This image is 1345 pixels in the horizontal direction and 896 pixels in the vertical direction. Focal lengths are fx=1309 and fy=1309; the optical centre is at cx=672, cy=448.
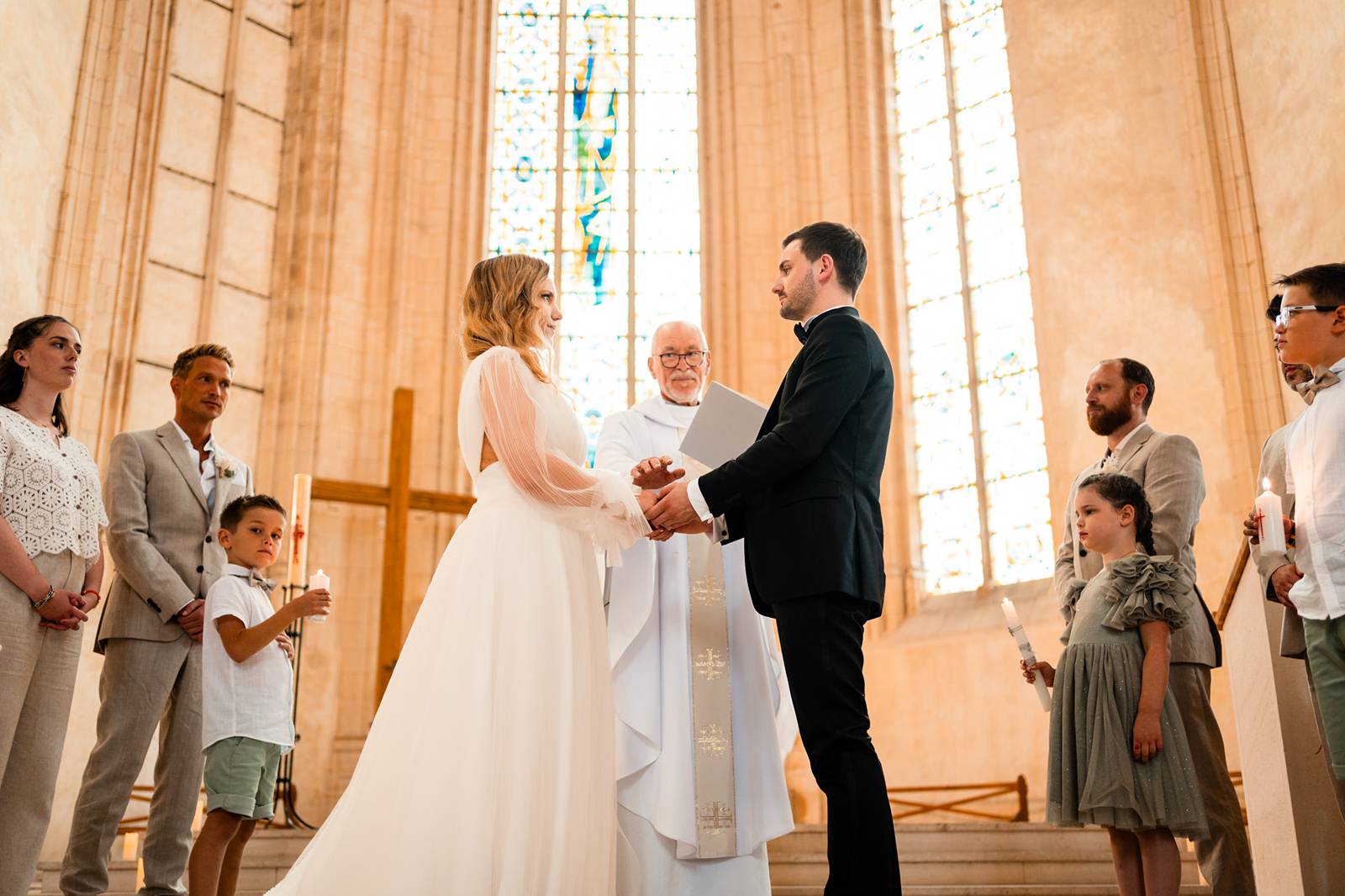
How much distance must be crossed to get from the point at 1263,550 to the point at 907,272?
268 inches

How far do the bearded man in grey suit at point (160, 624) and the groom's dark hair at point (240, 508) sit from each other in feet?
0.56

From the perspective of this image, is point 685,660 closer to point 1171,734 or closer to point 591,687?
point 591,687

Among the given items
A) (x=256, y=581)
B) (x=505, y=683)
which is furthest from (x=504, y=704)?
(x=256, y=581)

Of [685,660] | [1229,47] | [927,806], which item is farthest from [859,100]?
[685,660]

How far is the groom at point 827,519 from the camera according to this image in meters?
2.90

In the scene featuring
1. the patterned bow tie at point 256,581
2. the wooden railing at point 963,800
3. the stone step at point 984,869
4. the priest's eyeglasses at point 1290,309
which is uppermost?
the priest's eyeglasses at point 1290,309

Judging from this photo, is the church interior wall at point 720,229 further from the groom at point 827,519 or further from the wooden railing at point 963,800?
the groom at point 827,519

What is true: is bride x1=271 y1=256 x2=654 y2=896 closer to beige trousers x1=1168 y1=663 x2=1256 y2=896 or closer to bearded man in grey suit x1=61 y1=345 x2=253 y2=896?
bearded man in grey suit x1=61 y1=345 x2=253 y2=896

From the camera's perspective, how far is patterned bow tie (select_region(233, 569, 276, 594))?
13.1 ft

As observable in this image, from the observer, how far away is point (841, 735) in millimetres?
2951

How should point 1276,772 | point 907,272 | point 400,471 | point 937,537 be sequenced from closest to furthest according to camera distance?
point 1276,772
point 400,471
point 937,537
point 907,272

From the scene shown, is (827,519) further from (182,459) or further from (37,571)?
(182,459)

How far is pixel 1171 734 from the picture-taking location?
3473mm

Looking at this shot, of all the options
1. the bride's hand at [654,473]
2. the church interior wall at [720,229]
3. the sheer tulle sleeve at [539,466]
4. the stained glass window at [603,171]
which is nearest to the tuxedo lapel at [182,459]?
the sheer tulle sleeve at [539,466]
